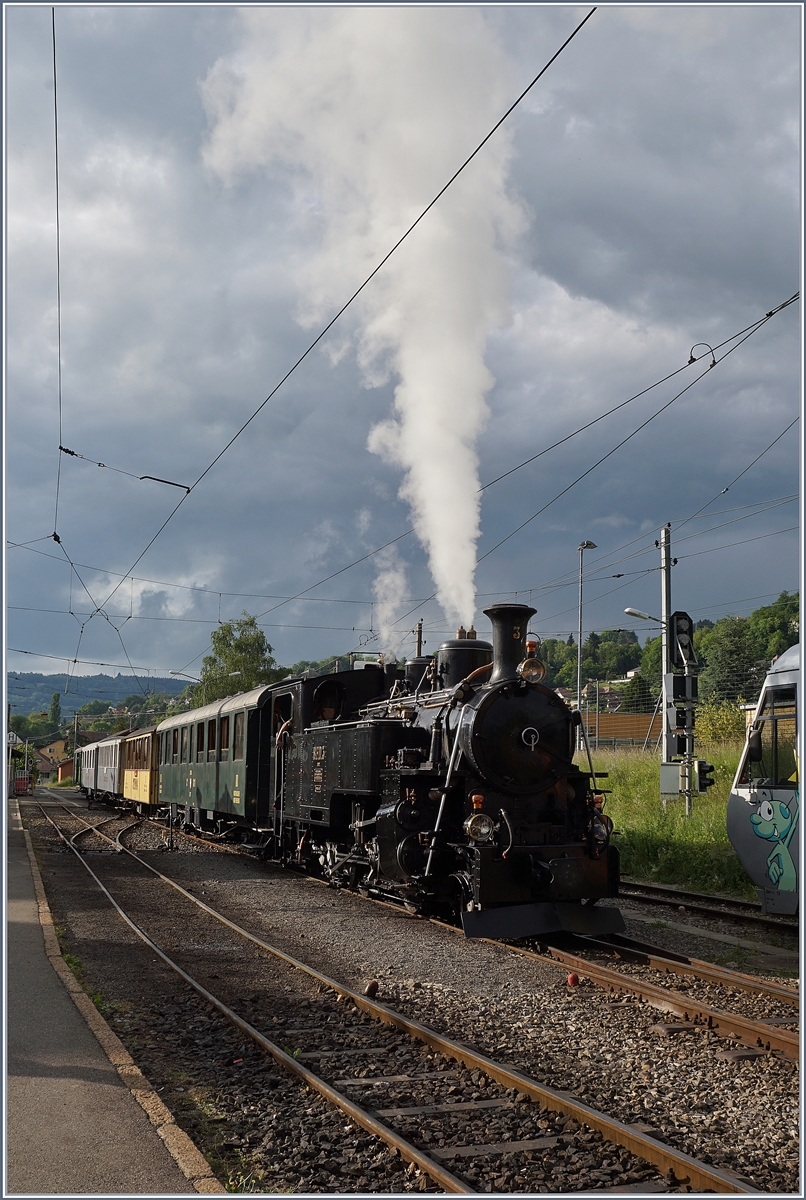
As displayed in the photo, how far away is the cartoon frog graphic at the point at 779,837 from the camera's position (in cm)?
944

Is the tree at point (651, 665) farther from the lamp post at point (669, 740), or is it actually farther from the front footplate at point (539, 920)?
the front footplate at point (539, 920)

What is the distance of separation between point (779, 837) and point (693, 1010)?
3.99 meters

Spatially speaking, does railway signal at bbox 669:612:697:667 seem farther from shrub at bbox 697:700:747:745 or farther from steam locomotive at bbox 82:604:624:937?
shrub at bbox 697:700:747:745

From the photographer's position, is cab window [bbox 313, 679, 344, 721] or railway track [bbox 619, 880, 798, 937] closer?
railway track [bbox 619, 880, 798, 937]

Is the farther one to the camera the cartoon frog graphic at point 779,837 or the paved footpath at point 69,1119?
the cartoon frog graphic at point 779,837

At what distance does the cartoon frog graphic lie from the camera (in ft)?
31.0

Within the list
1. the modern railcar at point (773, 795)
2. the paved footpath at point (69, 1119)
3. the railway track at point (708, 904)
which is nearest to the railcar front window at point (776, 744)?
the modern railcar at point (773, 795)

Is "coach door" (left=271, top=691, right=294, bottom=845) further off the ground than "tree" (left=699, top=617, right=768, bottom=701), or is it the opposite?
"tree" (left=699, top=617, right=768, bottom=701)

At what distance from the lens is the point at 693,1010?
20.1 feet

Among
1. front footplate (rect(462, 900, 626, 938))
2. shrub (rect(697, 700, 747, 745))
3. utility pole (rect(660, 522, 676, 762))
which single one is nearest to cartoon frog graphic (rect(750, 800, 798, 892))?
front footplate (rect(462, 900, 626, 938))

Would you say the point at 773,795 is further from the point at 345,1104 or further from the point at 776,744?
the point at 345,1104

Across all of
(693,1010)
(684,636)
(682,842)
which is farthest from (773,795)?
(684,636)

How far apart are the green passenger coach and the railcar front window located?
8.27 m

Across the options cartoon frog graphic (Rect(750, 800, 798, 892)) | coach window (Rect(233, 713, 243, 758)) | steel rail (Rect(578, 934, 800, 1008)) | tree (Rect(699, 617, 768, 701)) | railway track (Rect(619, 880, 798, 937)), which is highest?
tree (Rect(699, 617, 768, 701))
